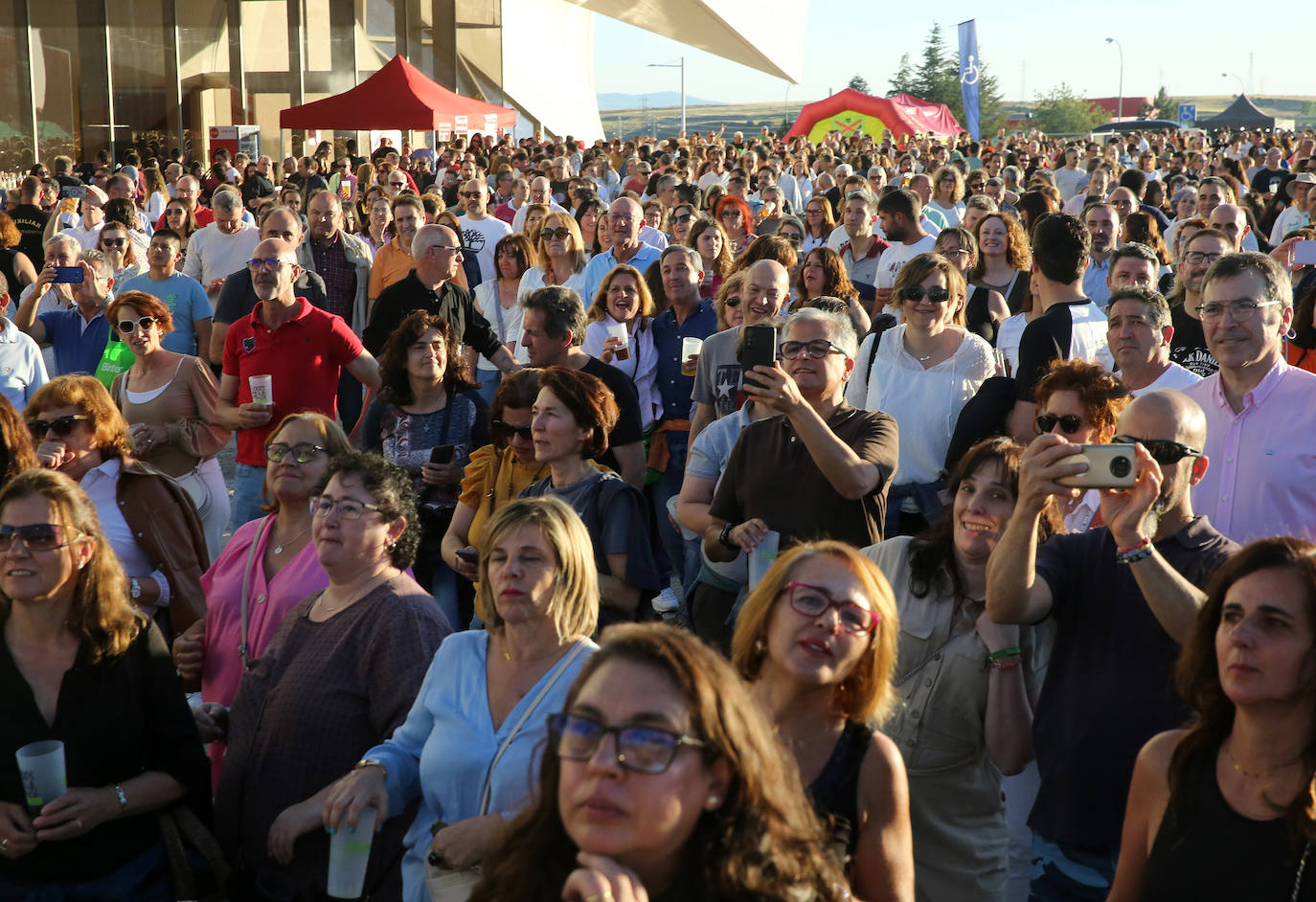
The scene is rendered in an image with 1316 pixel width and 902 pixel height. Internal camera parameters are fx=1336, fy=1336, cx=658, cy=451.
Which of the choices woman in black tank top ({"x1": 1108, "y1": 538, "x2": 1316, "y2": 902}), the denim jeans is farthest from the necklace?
woman in black tank top ({"x1": 1108, "y1": 538, "x2": 1316, "y2": 902})

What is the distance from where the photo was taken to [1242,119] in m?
59.3

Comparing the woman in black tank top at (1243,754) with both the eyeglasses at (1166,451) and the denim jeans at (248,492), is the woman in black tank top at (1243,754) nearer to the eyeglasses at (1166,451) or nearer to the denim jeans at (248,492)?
the eyeglasses at (1166,451)

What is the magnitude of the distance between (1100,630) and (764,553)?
123 centimetres

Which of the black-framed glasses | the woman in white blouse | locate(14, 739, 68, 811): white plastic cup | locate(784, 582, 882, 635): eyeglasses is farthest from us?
the black-framed glasses

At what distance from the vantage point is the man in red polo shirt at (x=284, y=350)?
621 cm

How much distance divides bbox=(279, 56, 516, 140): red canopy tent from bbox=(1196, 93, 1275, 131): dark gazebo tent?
46.5 metres

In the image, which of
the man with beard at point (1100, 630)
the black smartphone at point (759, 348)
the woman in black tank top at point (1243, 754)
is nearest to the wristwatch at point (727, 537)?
the black smartphone at point (759, 348)

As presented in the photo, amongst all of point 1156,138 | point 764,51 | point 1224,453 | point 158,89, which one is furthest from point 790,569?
point 764,51

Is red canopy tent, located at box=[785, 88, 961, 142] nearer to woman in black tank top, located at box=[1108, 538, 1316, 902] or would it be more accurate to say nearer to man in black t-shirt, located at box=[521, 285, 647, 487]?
man in black t-shirt, located at box=[521, 285, 647, 487]

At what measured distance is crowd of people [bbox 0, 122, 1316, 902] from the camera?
7.38 feet

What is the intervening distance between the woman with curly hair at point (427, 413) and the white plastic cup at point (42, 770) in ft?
6.96

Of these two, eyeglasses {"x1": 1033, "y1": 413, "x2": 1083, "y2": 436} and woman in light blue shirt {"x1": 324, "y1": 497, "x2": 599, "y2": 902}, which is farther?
eyeglasses {"x1": 1033, "y1": 413, "x2": 1083, "y2": 436}

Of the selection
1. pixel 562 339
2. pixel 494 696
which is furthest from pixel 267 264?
pixel 494 696

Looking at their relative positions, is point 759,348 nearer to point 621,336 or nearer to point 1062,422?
point 1062,422
